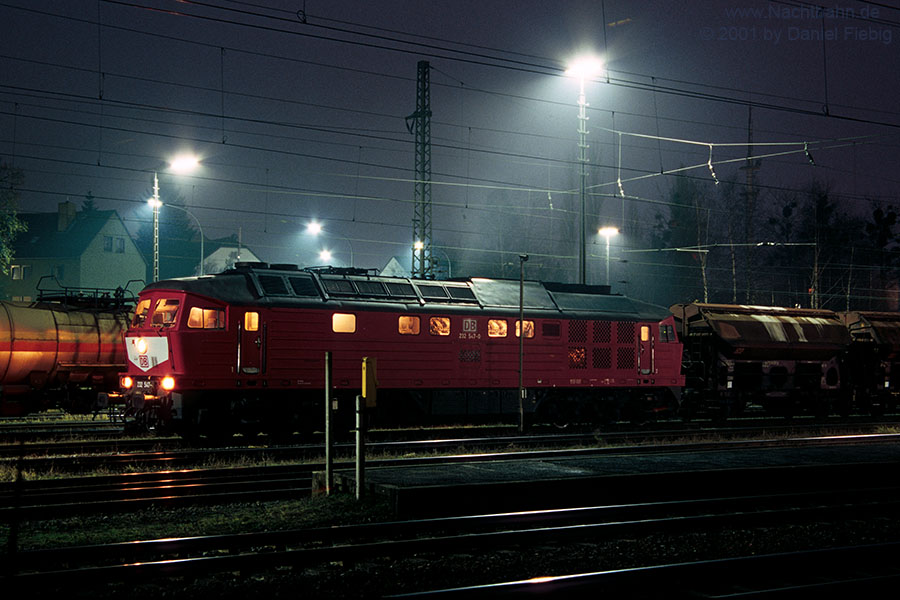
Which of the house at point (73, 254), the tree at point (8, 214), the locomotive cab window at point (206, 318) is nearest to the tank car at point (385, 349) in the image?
the locomotive cab window at point (206, 318)

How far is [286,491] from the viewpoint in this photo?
13.9 meters

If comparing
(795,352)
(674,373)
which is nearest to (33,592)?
(674,373)

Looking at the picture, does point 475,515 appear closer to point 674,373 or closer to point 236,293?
point 236,293

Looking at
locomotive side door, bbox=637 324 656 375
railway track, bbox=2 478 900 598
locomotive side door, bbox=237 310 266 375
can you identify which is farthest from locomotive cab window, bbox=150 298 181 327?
locomotive side door, bbox=637 324 656 375

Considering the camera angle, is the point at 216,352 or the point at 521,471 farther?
the point at 216,352

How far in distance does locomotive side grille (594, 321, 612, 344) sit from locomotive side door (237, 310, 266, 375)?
10.6 m

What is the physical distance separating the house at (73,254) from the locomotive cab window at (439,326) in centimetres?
5941

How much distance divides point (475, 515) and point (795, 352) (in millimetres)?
22749

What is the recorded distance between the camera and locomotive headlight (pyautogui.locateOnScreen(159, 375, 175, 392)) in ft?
66.2

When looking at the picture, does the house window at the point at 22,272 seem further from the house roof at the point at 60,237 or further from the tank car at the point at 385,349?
the tank car at the point at 385,349

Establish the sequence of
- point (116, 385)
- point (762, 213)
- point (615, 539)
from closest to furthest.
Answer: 1. point (615, 539)
2. point (116, 385)
3. point (762, 213)

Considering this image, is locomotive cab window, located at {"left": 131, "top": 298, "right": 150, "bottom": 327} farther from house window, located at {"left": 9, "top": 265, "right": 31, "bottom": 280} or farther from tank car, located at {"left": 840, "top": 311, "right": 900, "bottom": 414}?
house window, located at {"left": 9, "top": 265, "right": 31, "bottom": 280}

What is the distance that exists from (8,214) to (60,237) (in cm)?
2383

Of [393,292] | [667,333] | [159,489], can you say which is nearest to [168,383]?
[393,292]
